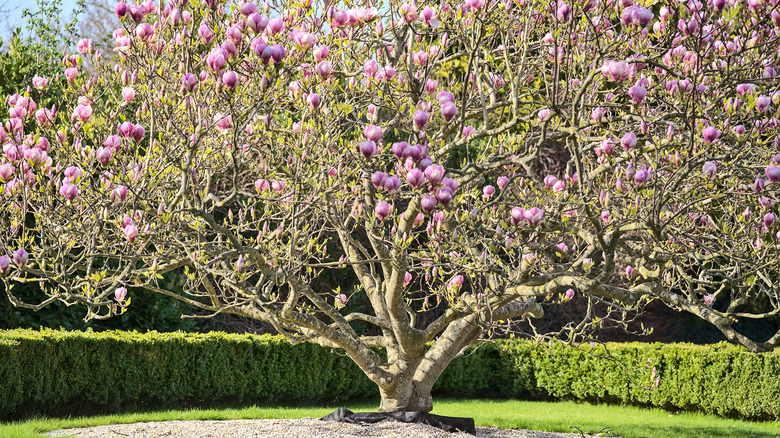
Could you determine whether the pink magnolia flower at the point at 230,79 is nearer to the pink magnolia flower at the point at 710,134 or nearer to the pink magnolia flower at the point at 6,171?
the pink magnolia flower at the point at 6,171

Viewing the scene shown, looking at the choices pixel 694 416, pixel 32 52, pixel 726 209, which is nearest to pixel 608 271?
pixel 726 209

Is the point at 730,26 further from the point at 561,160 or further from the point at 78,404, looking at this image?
the point at 561,160

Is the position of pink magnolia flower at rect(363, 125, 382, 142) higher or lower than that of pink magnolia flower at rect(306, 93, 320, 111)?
lower

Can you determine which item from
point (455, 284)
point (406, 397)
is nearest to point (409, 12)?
point (455, 284)

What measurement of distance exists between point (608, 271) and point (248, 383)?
6573mm

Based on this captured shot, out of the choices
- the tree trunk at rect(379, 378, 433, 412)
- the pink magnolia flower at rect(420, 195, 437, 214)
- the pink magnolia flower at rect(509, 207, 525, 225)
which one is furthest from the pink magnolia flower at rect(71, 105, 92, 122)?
the tree trunk at rect(379, 378, 433, 412)

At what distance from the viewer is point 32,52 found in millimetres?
10422

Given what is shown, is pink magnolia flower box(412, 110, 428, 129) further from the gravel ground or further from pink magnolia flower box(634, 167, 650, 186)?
the gravel ground

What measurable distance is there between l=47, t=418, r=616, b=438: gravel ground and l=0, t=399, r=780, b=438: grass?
477 mm

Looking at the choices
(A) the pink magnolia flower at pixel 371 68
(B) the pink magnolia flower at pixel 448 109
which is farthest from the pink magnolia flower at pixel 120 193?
(B) the pink magnolia flower at pixel 448 109

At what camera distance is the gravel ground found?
6.06 m

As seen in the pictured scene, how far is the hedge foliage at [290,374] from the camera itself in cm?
799

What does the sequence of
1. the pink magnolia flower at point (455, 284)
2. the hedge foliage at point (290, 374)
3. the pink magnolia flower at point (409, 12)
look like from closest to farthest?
the pink magnolia flower at point (409, 12) → the pink magnolia flower at point (455, 284) → the hedge foliage at point (290, 374)

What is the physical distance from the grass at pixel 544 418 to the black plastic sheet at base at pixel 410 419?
4.88 feet
